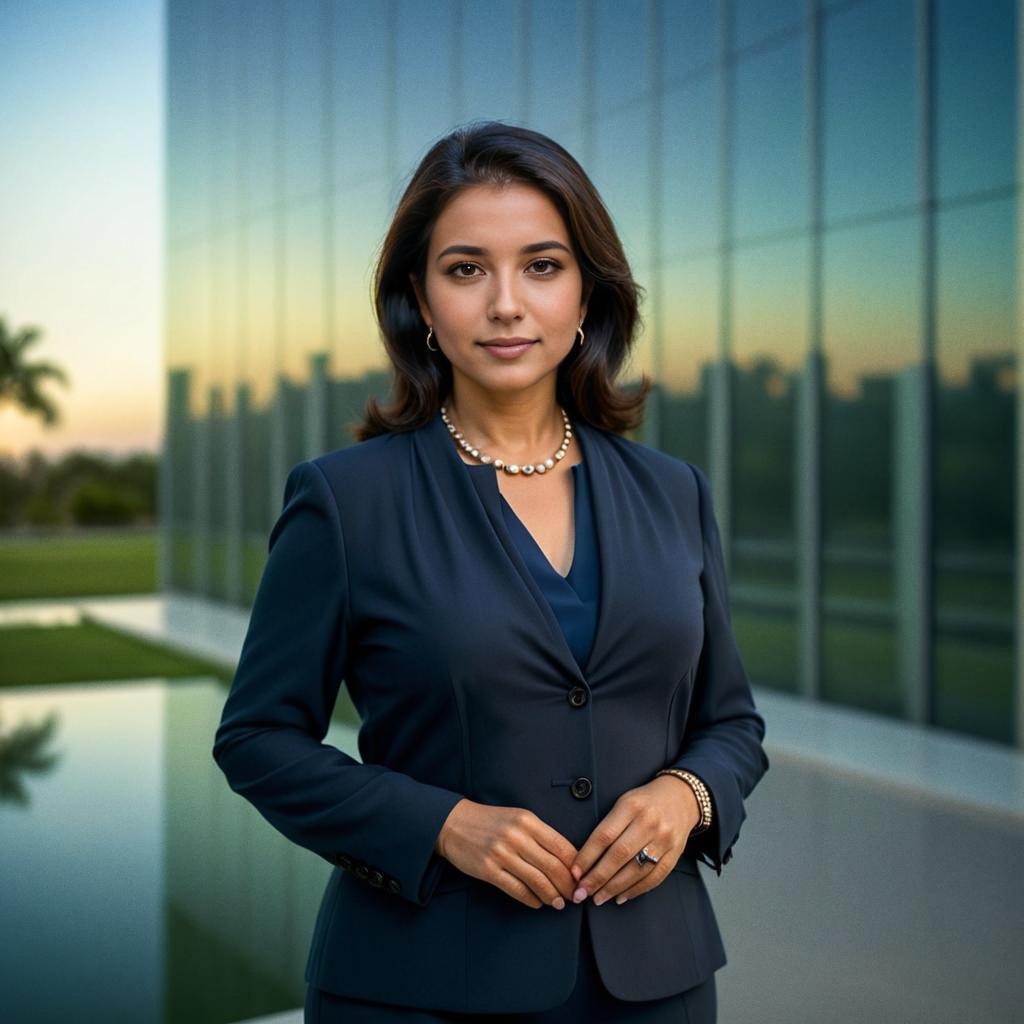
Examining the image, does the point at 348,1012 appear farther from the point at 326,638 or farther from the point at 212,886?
the point at 212,886

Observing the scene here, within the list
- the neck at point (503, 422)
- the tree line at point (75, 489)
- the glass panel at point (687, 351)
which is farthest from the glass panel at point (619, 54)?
the tree line at point (75, 489)

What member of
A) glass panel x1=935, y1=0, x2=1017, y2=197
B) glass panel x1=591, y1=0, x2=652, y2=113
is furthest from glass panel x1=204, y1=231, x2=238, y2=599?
glass panel x1=935, y1=0, x2=1017, y2=197

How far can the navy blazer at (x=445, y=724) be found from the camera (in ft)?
5.01

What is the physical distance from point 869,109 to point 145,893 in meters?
6.19

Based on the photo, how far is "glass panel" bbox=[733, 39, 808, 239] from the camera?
8.48m

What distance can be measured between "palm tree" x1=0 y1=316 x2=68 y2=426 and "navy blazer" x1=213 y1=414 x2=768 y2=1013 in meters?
32.8

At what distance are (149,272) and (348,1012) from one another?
33308mm

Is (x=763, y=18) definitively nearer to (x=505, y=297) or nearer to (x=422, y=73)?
(x=422, y=73)

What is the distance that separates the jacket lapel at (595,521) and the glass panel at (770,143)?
7280 mm

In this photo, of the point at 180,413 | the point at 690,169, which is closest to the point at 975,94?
the point at 690,169

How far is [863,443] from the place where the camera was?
8062 mm

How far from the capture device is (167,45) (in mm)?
18062

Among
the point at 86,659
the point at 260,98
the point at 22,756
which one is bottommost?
the point at 86,659

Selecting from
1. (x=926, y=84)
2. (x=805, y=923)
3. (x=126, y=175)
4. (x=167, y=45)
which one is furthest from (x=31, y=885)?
(x=126, y=175)
